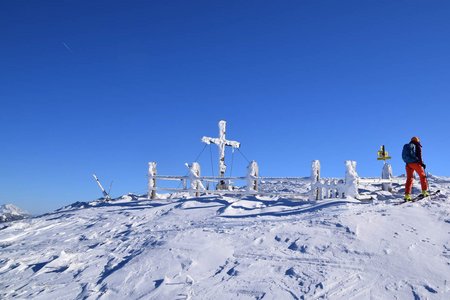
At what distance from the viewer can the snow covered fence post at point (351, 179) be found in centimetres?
1163

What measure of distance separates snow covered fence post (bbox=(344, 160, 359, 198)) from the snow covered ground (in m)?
1.29

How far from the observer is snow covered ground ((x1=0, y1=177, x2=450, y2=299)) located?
19.4ft

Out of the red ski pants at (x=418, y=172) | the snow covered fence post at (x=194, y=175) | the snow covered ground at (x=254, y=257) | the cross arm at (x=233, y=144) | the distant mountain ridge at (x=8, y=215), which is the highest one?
the cross arm at (x=233, y=144)

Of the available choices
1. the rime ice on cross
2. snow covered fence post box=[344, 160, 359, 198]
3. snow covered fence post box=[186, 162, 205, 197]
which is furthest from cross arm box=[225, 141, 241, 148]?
snow covered fence post box=[344, 160, 359, 198]

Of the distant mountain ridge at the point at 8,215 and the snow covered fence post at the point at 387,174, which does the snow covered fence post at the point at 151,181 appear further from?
the snow covered fence post at the point at 387,174

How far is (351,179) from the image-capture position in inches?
461

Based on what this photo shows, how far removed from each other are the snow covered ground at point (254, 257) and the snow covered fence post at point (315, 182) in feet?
3.92

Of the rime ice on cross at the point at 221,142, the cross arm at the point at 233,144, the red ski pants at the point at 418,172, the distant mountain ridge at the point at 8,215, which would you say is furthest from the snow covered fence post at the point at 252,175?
the distant mountain ridge at the point at 8,215

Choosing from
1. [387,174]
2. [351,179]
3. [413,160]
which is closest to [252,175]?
[351,179]

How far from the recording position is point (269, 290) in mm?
5867

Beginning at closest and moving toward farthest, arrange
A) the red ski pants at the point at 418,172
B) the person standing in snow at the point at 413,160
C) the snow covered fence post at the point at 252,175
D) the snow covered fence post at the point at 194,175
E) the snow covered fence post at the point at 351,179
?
the red ski pants at the point at 418,172 < the person standing in snow at the point at 413,160 < the snow covered fence post at the point at 351,179 < the snow covered fence post at the point at 252,175 < the snow covered fence post at the point at 194,175

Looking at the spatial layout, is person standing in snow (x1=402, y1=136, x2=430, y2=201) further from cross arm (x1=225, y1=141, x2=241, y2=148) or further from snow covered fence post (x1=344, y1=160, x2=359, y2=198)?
cross arm (x1=225, y1=141, x2=241, y2=148)

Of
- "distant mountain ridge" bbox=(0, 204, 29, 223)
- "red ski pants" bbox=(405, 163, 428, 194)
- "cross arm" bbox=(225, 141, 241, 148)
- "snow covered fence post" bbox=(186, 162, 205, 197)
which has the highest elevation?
"cross arm" bbox=(225, 141, 241, 148)

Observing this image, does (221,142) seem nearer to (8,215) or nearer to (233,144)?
(233,144)
